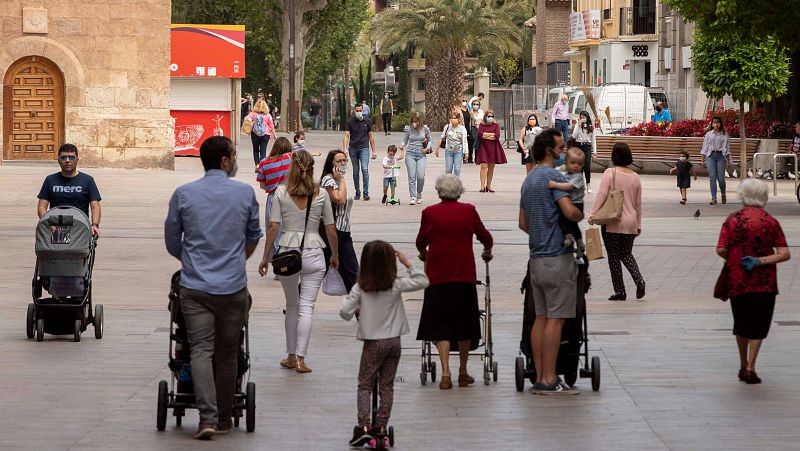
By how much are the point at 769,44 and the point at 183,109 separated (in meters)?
15.9

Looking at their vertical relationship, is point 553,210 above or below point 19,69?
below

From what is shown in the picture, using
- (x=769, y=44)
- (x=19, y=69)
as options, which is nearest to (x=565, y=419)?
(x=769, y=44)

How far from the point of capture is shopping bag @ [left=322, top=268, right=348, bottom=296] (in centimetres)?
1171

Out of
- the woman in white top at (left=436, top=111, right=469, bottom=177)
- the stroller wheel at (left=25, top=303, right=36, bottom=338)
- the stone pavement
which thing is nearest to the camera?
the stone pavement

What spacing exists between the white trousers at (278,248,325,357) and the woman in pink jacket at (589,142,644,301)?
13.6 feet

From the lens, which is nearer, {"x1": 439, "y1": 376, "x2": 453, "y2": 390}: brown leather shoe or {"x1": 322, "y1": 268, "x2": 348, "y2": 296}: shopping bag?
{"x1": 439, "y1": 376, "x2": 453, "y2": 390}: brown leather shoe

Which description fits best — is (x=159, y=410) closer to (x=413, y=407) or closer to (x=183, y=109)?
(x=413, y=407)

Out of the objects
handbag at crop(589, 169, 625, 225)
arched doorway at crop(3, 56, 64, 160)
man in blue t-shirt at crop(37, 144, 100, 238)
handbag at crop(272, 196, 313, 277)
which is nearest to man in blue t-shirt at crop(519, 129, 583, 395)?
handbag at crop(272, 196, 313, 277)

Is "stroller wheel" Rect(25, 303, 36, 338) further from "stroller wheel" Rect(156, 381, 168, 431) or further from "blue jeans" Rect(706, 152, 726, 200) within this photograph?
"blue jeans" Rect(706, 152, 726, 200)

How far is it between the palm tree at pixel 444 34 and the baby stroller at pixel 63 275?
55.0 metres

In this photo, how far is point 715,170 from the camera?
2686 cm

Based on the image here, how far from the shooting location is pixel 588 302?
14648 millimetres

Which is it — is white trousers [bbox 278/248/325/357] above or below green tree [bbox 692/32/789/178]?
below

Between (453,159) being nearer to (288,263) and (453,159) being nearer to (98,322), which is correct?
(98,322)
